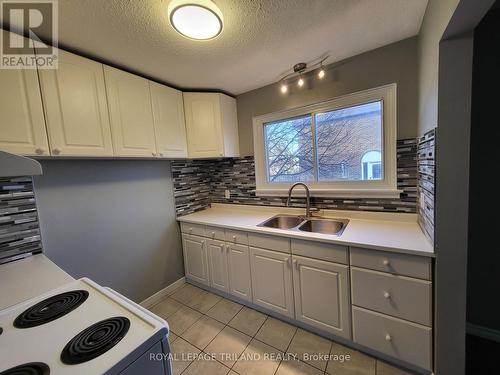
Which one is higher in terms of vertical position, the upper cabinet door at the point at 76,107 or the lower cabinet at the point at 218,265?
the upper cabinet door at the point at 76,107

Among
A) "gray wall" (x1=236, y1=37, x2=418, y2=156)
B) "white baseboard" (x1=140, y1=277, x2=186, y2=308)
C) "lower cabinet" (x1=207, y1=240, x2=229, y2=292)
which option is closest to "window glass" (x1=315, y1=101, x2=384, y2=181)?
"gray wall" (x1=236, y1=37, x2=418, y2=156)

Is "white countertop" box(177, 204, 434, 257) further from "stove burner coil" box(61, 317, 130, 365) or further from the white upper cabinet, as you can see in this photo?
"stove burner coil" box(61, 317, 130, 365)

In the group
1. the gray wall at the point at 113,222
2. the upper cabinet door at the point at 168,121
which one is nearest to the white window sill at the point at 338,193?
the upper cabinet door at the point at 168,121

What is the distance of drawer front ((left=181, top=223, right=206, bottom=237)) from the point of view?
220 cm

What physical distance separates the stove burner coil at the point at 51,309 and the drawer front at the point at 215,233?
3.82 feet

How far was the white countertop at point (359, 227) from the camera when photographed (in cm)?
128

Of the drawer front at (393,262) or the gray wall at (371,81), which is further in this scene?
the gray wall at (371,81)

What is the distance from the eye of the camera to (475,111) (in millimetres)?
1368

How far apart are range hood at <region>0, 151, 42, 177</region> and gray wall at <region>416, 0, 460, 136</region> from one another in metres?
1.80

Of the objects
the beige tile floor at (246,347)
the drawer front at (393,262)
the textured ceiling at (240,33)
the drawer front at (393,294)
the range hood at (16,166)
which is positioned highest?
the textured ceiling at (240,33)

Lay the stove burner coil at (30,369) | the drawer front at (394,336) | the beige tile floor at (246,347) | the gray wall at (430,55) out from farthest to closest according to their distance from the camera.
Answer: the beige tile floor at (246,347), the drawer front at (394,336), the gray wall at (430,55), the stove burner coil at (30,369)

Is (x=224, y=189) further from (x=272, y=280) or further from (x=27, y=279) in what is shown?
(x=27, y=279)

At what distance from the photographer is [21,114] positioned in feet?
3.96

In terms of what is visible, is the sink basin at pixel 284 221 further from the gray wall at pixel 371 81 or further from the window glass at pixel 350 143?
the gray wall at pixel 371 81
